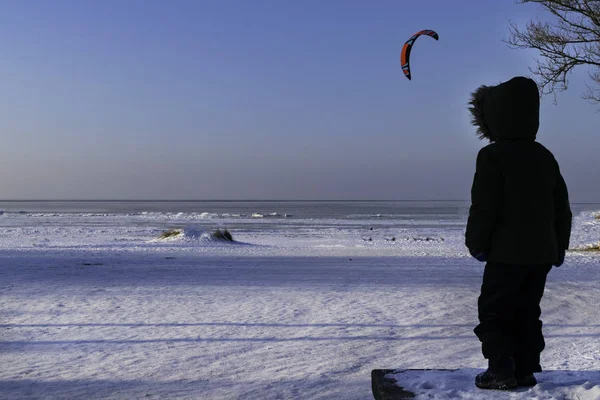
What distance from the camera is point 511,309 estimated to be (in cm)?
371

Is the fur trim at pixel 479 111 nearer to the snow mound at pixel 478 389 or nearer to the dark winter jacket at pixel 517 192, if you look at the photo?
the dark winter jacket at pixel 517 192

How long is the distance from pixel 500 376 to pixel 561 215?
997mm

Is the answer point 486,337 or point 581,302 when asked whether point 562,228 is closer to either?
point 486,337

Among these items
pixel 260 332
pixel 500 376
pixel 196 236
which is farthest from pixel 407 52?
pixel 196 236

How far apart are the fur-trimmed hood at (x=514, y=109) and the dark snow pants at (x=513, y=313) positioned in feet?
2.59

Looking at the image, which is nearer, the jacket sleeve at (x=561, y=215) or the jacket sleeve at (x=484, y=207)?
the jacket sleeve at (x=484, y=207)

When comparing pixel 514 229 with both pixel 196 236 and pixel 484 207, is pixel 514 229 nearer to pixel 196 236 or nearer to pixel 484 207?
pixel 484 207

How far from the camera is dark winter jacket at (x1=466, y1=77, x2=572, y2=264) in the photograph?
11.9ft

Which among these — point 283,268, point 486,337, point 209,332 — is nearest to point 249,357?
point 209,332

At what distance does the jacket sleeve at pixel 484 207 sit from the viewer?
363 cm

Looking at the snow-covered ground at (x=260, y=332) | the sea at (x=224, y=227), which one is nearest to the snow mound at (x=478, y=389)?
the snow-covered ground at (x=260, y=332)

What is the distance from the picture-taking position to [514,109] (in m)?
3.79

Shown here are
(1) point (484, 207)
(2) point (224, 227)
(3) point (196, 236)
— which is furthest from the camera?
(2) point (224, 227)

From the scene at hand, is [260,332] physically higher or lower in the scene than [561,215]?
lower
